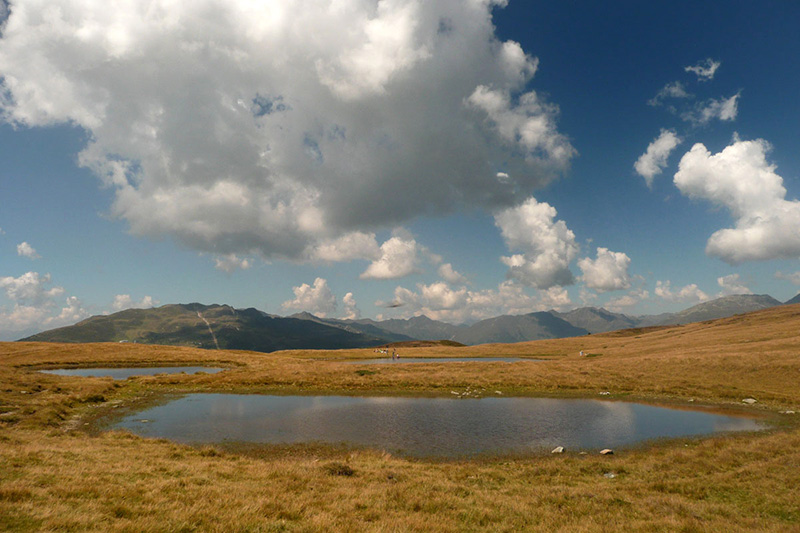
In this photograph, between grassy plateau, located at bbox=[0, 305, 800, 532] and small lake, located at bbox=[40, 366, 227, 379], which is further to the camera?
small lake, located at bbox=[40, 366, 227, 379]

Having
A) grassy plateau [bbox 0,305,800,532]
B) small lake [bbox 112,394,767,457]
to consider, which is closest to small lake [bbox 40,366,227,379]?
small lake [bbox 112,394,767,457]

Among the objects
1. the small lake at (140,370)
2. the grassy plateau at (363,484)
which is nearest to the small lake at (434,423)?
the grassy plateau at (363,484)

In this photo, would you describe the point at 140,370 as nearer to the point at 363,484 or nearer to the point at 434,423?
the point at 434,423

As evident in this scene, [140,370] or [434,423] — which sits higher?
[140,370]

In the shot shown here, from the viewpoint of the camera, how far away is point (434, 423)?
34469 millimetres

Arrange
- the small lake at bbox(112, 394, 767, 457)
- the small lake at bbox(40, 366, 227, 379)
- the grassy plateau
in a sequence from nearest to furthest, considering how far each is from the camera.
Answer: the grassy plateau
the small lake at bbox(112, 394, 767, 457)
the small lake at bbox(40, 366, 227, 379)

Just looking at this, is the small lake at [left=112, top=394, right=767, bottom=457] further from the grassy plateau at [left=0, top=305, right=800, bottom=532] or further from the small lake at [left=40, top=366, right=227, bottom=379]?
the small lake at [left=40, top=366, right=227, bottom=379]

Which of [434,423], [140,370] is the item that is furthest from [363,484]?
[140,370]

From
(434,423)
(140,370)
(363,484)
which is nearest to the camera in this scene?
(363,484)

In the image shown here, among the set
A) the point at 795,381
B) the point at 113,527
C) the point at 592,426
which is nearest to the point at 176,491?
the point at 113,527

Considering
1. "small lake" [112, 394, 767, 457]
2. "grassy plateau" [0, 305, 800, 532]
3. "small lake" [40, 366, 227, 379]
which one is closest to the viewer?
"grassy plateau" [0, 305, 800, 532]

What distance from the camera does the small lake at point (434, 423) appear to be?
28969 mm

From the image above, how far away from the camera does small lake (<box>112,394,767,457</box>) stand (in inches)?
1141

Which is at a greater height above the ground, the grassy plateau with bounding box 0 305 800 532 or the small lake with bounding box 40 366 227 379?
the grassy plateau with bounding box 0 305 800 532
